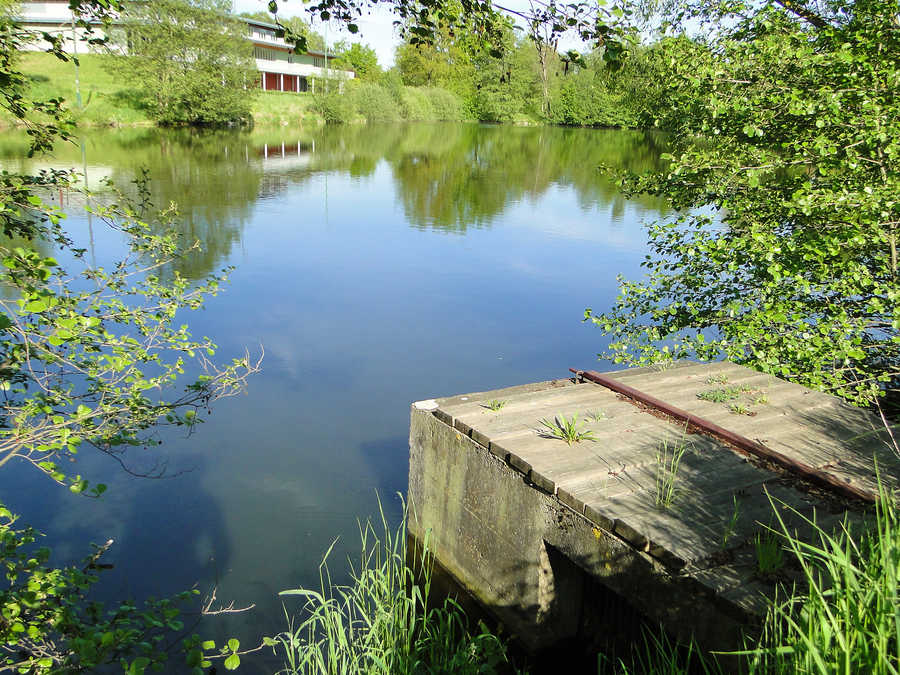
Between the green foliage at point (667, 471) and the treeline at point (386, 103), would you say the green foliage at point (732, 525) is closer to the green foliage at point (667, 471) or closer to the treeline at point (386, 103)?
the green foliage at point (667, 471)

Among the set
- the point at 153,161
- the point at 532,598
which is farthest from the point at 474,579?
the point at 153,161

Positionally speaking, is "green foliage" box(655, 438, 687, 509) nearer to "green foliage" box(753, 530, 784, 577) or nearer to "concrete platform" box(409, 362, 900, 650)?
"concrete platform" box(409, 362, 900, 650)

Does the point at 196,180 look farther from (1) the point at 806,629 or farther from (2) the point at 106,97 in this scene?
(1) the point at 806,629

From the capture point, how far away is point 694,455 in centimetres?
418

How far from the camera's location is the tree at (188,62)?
136ft

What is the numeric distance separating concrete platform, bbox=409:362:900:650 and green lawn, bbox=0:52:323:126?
35.4m

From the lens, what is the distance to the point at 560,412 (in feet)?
15.8

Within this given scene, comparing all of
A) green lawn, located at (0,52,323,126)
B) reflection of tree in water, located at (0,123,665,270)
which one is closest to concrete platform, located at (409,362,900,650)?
reflection of tree in water, located at (0,123,665,270)

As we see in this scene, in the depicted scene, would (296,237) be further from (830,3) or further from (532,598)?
(532,598)

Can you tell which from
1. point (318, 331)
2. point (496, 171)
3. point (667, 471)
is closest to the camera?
point (667, 471)

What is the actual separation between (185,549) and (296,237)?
12742mm

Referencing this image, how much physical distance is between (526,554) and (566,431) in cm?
81

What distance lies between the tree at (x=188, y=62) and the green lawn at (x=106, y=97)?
145cm

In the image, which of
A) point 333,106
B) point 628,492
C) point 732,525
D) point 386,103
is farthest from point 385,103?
point 732,525
